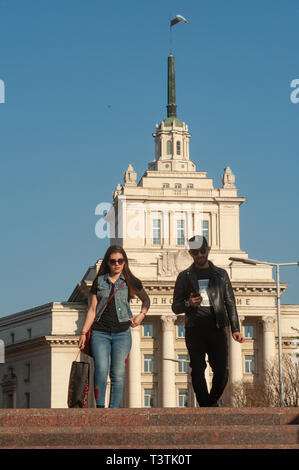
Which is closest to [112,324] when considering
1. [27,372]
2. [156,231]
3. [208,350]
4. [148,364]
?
[208,350]

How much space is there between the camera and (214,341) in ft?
55.2

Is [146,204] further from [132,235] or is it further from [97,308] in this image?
[97,308]

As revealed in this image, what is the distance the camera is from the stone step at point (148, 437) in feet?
42.7

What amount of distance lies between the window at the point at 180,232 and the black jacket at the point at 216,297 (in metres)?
78.8

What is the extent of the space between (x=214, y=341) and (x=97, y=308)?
1862 millimetres

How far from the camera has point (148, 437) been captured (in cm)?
1311

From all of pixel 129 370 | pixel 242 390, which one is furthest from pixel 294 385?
pixel 129 370

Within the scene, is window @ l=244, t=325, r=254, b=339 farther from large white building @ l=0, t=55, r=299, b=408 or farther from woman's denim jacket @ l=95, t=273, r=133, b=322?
woman's denim jacket @ l=95, t=273, r=133, b=322

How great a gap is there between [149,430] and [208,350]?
3660mm

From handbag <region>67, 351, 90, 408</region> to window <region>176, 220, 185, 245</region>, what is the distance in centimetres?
7943

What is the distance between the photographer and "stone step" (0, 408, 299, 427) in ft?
49.3

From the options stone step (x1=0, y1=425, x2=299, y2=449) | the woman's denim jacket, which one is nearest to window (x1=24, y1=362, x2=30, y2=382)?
the woman's denim jacket

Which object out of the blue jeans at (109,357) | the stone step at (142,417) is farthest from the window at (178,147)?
the stone step at (142,417)
